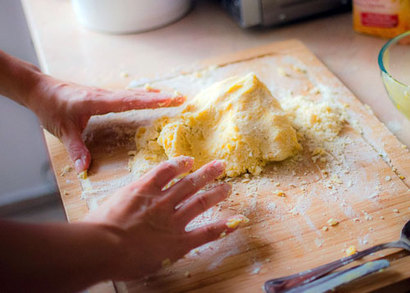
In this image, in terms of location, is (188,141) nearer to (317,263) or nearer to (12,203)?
(317,263)

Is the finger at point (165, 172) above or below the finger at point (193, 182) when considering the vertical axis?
above

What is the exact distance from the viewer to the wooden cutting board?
29.5 inches

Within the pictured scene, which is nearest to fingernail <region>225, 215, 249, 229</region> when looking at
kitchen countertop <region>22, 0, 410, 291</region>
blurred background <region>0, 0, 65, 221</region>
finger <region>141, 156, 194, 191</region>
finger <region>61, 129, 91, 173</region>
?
finger <region>141, 156, 194, 191</region>

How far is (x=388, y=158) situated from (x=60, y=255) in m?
0.64

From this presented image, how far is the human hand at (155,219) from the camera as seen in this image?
701mm

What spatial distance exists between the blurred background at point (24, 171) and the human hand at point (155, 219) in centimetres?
121

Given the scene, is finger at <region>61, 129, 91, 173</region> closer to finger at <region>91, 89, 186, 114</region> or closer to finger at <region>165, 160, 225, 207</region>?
finger at <region>91, 89, 186, 114</region>

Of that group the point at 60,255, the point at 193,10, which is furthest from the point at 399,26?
the point at 60,255

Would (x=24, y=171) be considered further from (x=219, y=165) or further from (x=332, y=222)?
(x=332, y=222)

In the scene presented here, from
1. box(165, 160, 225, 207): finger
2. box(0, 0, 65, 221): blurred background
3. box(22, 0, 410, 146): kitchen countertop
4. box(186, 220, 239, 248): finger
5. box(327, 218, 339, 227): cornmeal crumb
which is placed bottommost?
box(0, 0, 65, 221): blurred background

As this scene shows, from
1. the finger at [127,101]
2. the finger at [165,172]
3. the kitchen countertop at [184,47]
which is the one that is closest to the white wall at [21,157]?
the kitchen countertop at [184,47]

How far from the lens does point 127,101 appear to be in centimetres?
103

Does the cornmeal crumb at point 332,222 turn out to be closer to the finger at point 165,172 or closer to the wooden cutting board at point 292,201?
the wooden cutting board at point 292,201

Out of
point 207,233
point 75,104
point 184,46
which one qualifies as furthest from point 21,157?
point 207,233
